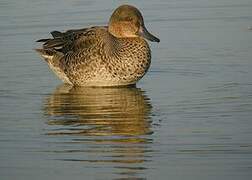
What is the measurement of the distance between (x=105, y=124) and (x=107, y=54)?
2585 millimetres

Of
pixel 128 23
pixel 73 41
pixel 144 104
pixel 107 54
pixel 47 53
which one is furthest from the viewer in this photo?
pixel 47 53

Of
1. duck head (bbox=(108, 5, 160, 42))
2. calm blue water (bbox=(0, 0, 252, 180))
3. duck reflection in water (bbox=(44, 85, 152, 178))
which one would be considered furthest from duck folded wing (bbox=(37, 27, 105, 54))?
duck reflection in water (bbox=(44, 85, 152, 178))

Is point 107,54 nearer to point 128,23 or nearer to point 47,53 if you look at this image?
point 128,23

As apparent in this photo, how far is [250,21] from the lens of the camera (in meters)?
15.4

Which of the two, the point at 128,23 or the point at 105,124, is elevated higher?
the point at 128,23

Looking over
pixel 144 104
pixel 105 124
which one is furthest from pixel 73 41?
pixel 105 124

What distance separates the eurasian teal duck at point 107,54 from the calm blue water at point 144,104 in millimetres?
188

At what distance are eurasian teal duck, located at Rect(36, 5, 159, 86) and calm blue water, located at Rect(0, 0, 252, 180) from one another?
0.19 m

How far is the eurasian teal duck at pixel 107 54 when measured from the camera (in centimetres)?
1217

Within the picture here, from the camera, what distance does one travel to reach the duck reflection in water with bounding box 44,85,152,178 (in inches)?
328

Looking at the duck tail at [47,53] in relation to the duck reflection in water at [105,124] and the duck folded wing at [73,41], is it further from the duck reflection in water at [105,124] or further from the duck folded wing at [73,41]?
the duck reflection in water at [105,124]

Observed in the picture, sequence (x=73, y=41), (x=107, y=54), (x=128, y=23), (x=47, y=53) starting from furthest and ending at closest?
1. (x=47, y=53)
2. (x=73, y=41)
3. (x=128, y=23)
4. (x=107, y=54)

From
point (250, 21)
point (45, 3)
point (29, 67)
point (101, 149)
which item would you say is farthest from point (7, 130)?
point (45, 3)

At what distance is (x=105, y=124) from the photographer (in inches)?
384
